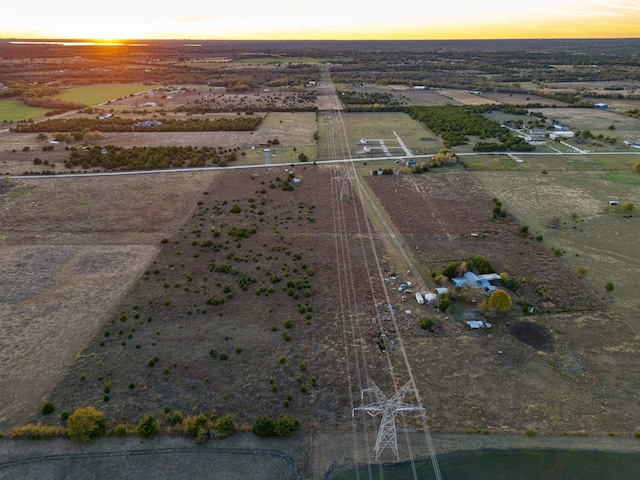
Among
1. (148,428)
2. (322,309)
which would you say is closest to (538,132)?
(322,309)

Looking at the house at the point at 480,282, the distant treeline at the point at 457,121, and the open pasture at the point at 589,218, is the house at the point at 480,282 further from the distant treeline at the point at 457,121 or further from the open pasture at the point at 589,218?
the distant treeline at the point at 457,121

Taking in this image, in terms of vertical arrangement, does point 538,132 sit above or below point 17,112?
below

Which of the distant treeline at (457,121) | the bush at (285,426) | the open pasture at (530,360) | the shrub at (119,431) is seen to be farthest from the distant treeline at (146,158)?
the bush at (285,426)

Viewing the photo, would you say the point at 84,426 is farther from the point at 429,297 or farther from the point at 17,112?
the point at 17,112

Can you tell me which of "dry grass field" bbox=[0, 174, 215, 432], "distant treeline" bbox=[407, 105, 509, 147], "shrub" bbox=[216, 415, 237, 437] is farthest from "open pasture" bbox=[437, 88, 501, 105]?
"shrub" bbox=[216, 415, 237, 437]

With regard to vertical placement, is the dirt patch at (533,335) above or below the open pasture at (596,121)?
below

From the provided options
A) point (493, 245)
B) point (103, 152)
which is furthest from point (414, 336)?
point (103, 152)

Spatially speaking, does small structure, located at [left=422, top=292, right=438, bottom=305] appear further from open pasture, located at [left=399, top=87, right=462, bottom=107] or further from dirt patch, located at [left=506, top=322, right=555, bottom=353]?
open pasture, located at [left=399, top=87, right=462, bottom=107]

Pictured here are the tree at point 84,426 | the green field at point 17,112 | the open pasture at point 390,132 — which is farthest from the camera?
the green field at point 17,112
